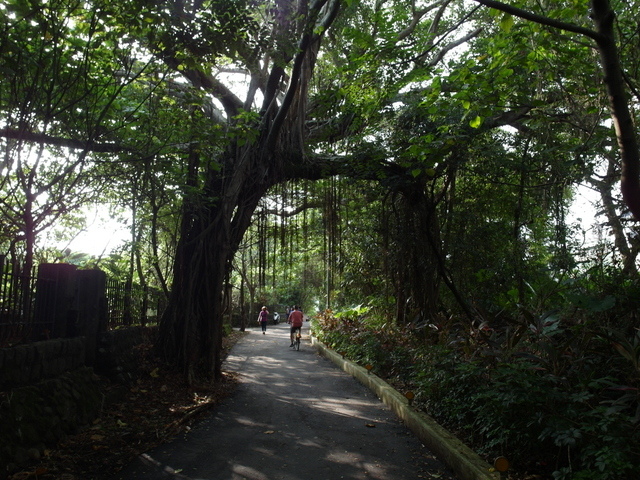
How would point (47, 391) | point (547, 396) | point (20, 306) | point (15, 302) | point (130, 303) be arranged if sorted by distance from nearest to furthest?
point (547, 396) → point (47, 391) → point (15, 302) → point (20, 306) → point (130, 303)

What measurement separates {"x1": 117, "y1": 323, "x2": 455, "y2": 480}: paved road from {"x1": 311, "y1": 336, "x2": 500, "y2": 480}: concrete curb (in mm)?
95

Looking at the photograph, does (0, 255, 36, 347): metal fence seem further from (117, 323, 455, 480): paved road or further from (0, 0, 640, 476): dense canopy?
(117, 323, 455, 480): paved road

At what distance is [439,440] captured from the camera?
483cm

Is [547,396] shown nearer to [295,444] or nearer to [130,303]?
[295,444]

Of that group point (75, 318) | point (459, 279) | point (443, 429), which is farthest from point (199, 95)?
point (459, 279)

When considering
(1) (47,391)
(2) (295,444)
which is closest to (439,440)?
(2) (295,444)

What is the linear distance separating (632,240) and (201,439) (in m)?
5.81

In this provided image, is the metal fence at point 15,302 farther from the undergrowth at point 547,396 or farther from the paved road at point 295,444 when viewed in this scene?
the undergrowth at point 547,396

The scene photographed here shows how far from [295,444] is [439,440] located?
58.8 inches

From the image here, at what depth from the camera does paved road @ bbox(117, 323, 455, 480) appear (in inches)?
171

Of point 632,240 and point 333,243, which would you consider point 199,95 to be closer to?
point 333,243

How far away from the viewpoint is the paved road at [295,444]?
14.2 feet

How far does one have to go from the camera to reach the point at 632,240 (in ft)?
20.9

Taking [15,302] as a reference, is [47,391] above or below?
below
